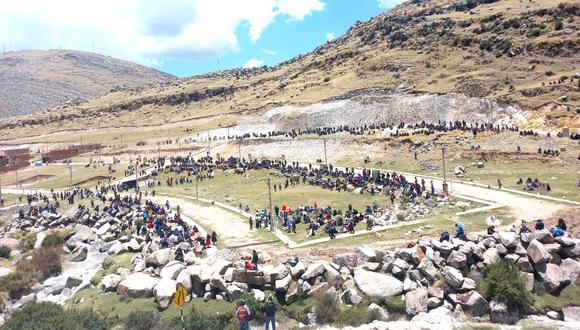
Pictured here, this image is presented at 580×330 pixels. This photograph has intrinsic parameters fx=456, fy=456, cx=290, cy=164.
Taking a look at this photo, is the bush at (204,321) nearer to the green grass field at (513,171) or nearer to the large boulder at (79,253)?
the large boulder at (79,253)

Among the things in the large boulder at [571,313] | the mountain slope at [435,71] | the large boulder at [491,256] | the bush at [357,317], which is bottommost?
the large boulder at [571,313]

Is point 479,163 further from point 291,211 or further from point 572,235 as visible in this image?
point 572,235

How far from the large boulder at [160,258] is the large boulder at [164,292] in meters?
3.43

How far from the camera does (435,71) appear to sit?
305 feet

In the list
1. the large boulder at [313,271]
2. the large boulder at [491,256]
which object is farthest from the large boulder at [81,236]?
the large boulder at [491,256]

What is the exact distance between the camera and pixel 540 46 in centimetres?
8038

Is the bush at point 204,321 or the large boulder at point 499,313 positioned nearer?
the large boulder at point 499,313

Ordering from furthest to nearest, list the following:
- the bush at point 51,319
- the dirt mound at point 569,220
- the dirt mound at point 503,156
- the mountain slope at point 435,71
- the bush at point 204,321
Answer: the mountain slope at point 435,71, the dirt mound at point 503,156, the dirt mound at point 569,220, the bush at point 51,319, the bush at point 204,321

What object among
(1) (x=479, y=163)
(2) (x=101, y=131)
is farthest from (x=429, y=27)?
(2) (x=101, y=131)

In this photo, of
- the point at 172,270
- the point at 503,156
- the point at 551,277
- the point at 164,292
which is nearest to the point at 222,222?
the point at 172,270

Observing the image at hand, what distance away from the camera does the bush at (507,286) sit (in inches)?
675

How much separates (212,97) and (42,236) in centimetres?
11890

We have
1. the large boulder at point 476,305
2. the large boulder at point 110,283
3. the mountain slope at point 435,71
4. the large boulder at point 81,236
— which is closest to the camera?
the large boulder at point 476,305

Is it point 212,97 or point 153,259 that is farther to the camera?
point 212,97
